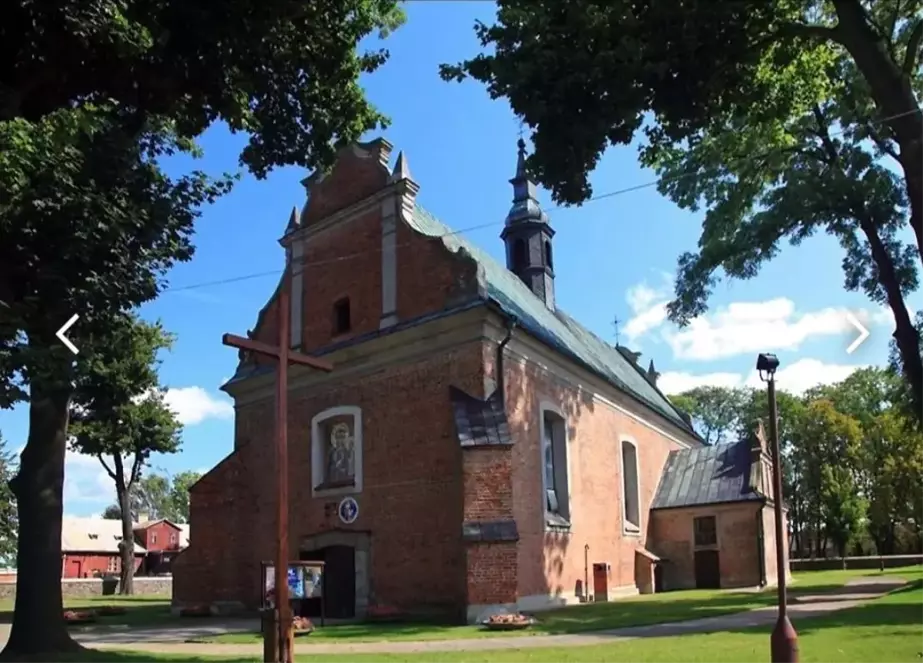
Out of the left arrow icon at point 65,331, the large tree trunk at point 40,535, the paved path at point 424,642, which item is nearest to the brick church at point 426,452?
the paved path at point 424,642

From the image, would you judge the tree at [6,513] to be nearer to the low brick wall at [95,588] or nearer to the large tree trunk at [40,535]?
the low brick wall at [95,588]

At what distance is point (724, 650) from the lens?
11398 mm

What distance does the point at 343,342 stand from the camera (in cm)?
2272

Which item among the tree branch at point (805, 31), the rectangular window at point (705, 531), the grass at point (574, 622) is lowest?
the grass at point (574, 622)

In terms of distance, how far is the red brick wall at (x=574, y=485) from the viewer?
20320 millimetres

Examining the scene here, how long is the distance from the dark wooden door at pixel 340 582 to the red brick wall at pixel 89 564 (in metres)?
50.1

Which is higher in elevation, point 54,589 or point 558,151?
point 558,151

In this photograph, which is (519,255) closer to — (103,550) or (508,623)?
(508,623)

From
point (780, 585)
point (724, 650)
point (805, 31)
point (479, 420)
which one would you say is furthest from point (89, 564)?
point (805, 31)

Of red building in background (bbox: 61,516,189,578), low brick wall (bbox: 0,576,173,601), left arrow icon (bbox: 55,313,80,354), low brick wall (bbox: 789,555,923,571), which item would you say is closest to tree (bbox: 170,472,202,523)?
red building in background (bbox: 61,516,189,578)

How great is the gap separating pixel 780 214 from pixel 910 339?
168 inches

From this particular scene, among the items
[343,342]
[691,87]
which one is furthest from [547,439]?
[691,87]

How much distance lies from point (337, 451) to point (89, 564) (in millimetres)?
53072

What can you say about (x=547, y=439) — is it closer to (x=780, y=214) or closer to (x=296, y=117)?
(x=780, y=214)
